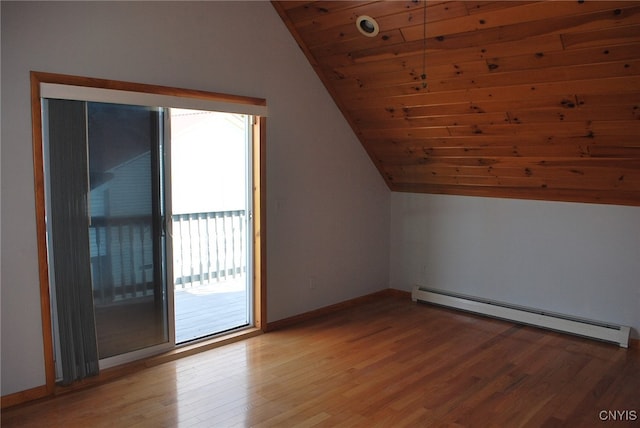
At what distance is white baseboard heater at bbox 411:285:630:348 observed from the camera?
392 centimetres

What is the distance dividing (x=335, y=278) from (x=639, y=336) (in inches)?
103

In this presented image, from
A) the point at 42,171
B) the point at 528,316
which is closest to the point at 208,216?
the point at 42,171

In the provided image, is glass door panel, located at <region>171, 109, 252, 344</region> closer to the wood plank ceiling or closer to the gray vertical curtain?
the wood plank ceiling

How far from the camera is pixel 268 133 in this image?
412 cm

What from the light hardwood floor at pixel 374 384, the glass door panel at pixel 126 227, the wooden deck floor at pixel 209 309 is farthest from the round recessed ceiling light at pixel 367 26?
the wooden deck floor at pixel 209 309

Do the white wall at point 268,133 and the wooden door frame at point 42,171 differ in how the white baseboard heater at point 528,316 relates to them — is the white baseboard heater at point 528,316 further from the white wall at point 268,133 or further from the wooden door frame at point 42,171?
the wooden door frame at point 42,171

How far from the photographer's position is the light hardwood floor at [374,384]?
9.16ft

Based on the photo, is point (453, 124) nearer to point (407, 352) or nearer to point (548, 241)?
point (548, 241)

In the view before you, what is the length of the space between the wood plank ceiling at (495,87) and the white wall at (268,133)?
0.35 m

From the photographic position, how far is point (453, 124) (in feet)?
13.3

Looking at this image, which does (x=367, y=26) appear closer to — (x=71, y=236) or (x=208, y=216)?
(x=71, y=236)

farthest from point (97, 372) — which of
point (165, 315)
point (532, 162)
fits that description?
point (532, 162)

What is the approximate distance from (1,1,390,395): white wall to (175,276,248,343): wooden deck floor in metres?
0.55

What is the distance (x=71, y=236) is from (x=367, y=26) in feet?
8.21
